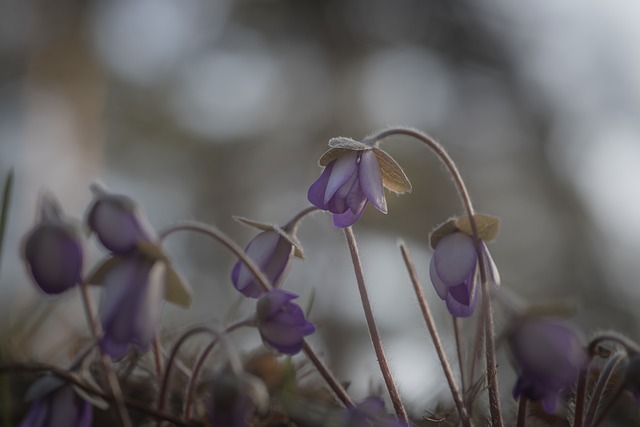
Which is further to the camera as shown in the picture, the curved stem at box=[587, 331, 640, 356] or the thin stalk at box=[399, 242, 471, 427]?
the thin stalk at box=[399, 242, 471, 427]

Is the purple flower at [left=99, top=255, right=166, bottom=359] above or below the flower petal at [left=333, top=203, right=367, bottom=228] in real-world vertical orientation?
below

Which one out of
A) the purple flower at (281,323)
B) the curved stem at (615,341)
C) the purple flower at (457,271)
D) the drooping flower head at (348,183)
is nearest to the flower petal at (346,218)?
the drooping flower head at (348,183)

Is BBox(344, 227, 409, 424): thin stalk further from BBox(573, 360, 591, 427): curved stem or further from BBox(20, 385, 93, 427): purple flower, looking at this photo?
BBox(20, 385, 93, 427): purple flower

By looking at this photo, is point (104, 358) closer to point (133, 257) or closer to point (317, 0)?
point (133, 257)

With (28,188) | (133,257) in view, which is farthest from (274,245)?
(28,188)

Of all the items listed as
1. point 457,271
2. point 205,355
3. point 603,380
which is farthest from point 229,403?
point 603,380

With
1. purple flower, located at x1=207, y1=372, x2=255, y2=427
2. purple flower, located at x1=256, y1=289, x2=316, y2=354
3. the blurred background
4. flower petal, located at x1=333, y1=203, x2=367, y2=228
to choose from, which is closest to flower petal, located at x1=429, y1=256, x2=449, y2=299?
flower petal, located at x1=333, y1=203, x2=367, y2=228

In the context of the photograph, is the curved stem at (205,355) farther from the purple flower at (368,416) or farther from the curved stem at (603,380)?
the curved stem at (603,380)
